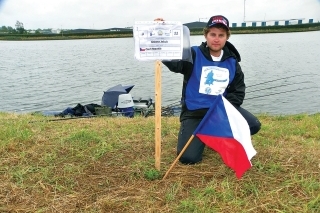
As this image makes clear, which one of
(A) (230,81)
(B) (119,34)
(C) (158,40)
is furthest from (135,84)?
(B) (119,34)

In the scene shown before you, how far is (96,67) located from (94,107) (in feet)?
62.4

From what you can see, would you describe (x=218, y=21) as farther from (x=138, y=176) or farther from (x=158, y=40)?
(x=138, y=176)

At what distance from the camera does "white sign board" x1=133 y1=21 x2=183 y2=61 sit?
3197 mm

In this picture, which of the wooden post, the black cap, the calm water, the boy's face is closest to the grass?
the wooden post

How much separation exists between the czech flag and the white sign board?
0.70 m

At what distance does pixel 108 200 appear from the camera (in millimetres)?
3010

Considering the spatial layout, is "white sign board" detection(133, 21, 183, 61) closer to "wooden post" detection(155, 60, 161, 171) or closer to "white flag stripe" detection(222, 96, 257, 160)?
"wooden post" detection(155, 60, 161, 171)

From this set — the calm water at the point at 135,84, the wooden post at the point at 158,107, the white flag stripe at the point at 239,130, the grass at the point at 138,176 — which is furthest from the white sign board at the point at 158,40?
the calm water at the point at 135,84

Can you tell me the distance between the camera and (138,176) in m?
3.53

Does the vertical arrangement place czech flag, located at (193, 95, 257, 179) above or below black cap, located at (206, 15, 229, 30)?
below

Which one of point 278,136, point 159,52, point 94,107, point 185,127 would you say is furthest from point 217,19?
point 94,107

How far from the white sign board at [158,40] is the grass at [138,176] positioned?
1.27 m

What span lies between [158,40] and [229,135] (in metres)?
1.18

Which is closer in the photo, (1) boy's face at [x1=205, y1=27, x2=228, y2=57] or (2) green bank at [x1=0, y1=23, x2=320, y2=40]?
(1) boy's face at [x1=205, y1=27, x2=228, y2=57]
